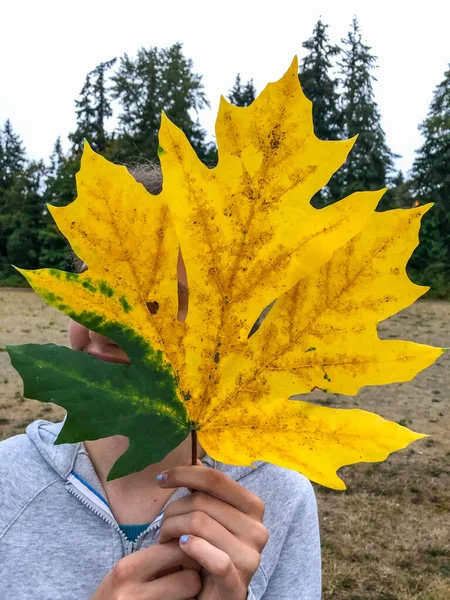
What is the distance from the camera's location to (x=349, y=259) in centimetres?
66

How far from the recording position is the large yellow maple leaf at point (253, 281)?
2.09 feet

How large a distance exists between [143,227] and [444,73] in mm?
22423

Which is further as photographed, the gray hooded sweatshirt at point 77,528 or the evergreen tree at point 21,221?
the evergreen tree at point 21,221

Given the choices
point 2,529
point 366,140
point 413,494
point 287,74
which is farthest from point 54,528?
point 366,140

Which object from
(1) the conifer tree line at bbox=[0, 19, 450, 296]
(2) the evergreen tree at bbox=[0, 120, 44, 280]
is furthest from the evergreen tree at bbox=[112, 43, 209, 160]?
(2) the evergreen tree at bbox=[0, 120, 44, 280]

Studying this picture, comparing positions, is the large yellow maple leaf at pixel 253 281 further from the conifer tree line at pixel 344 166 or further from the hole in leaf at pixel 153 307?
the conifer tree line at pixel 344 166

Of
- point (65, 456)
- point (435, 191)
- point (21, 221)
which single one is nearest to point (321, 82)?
point (435, 191)

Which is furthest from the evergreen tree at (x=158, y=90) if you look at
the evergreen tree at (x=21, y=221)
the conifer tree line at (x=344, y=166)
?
the evergreen tree at (x=21, y=221)

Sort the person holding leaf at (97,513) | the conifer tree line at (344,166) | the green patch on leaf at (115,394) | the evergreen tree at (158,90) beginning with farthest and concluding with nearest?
the conifer tree line at (344,166), the evergreen tree at (158,90), the person holding leaf at (97,513), the green patch on leaf at (115,394)

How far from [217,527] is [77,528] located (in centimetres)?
53

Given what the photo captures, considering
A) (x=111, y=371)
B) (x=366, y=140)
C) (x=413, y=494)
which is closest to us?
(x=111, y=371)

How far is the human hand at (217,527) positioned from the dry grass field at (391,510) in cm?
240

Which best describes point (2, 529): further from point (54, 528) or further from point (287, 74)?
point (287, 74)

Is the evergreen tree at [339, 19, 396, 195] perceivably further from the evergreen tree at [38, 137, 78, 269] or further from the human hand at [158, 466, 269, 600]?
the human hand at [158, 466, 269, 600]
